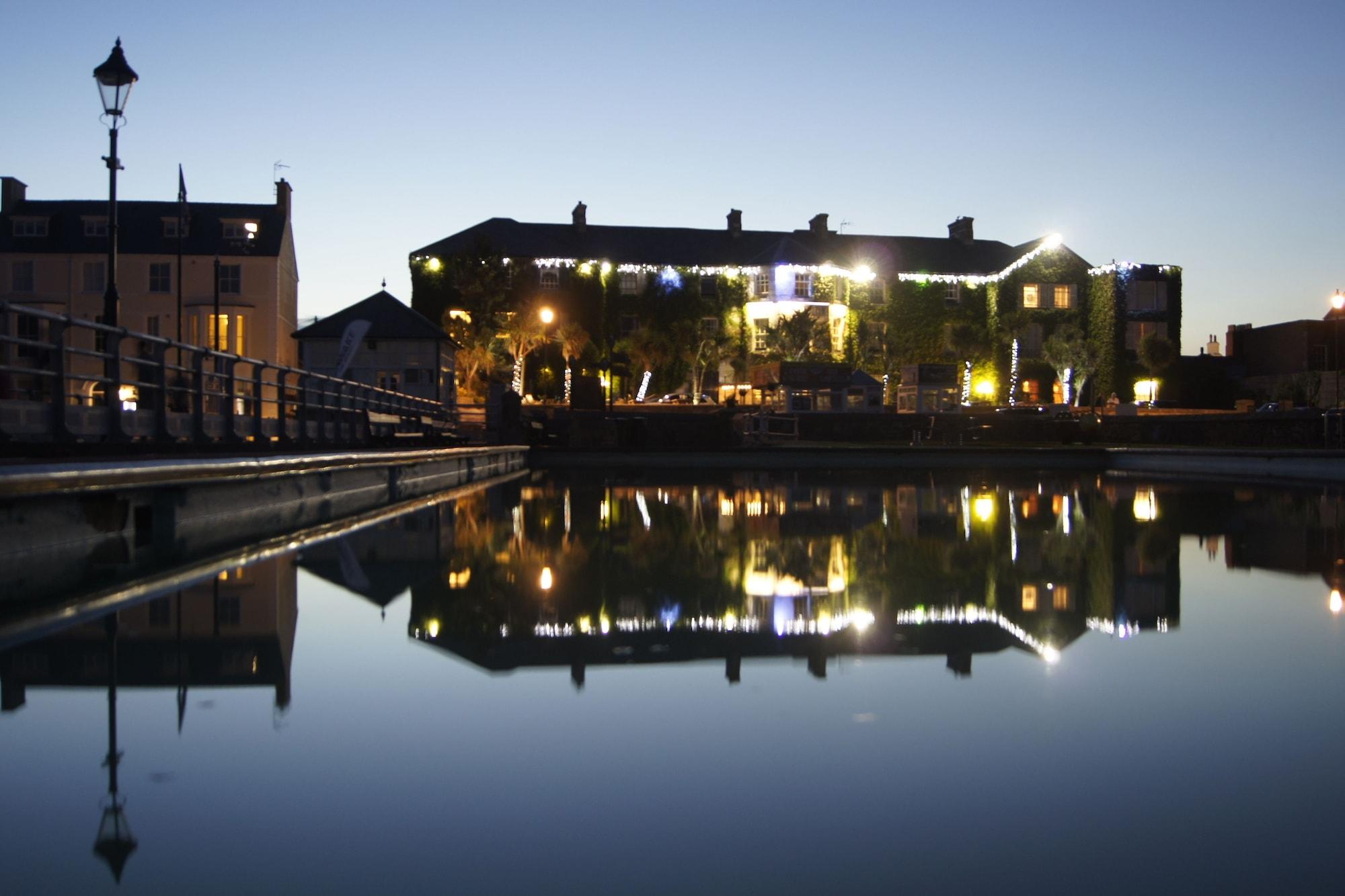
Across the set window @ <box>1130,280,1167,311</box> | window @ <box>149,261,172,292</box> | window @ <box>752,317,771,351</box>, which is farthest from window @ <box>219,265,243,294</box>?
window @ <box>1130,280,1167,311</box>

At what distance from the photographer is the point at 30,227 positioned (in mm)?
54188

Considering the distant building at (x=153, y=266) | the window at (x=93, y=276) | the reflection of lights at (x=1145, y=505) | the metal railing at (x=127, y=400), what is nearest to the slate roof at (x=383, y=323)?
the distant building at (x=153, y=266)

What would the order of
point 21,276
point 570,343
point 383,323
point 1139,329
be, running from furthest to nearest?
point 1139,329, point 570,343, point 21,276, point 383,323

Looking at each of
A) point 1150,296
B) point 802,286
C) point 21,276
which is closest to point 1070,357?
point 1150,296

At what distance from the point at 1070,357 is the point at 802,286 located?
15902 millimetres

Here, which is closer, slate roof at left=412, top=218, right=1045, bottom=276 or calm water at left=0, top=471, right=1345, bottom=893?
calm water at left=0, top=471, right=1345, bottom=893

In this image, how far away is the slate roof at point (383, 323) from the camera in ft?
161

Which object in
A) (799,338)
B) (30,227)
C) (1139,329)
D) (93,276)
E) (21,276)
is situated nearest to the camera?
(21,276)

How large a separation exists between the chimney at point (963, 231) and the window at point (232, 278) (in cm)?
4004

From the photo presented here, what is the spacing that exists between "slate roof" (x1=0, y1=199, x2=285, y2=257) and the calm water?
52240 millimetres

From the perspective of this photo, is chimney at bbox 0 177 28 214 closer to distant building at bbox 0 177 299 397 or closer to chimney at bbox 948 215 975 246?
distant building at bbox 0 177 299 397

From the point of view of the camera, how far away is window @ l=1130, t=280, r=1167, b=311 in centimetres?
6838

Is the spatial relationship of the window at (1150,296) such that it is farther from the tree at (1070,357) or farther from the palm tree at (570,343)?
the palm tree at (570,343)

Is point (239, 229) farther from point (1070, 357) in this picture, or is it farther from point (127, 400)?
point (1070, 357)
